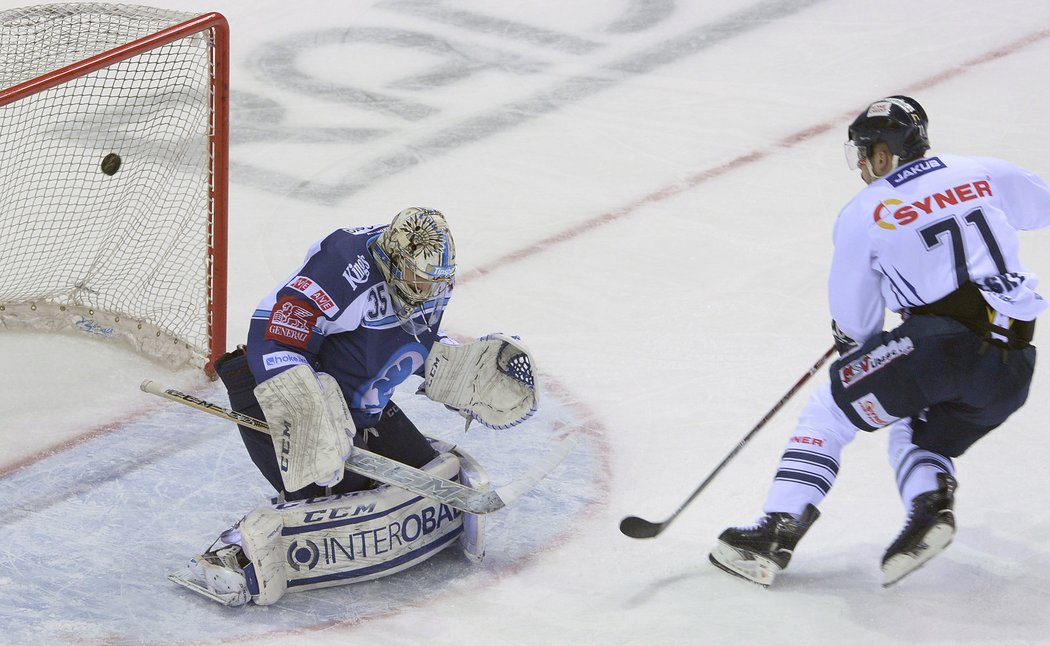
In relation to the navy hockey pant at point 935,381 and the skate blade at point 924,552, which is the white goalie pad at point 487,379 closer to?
the navy hockey pant at point 935,381

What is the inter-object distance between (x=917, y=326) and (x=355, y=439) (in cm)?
125

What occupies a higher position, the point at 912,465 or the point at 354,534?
the point at 912,465

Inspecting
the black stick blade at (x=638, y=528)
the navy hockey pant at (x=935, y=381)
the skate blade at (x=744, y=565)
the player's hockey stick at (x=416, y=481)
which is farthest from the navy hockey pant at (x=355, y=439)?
the navy hockey pant at (x=935, y=381)

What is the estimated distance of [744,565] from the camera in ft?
10.6

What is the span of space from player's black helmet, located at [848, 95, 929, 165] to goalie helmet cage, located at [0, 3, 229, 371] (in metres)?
1.83

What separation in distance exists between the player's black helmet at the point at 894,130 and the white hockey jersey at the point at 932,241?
4 centimetres

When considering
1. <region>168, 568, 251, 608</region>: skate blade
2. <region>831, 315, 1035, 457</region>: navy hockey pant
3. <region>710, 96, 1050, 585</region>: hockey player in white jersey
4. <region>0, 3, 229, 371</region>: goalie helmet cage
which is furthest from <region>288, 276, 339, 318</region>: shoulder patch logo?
<region>0, 3, 229, 371</region>: goalie helmet cage

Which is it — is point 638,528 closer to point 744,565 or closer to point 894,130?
point 744,565

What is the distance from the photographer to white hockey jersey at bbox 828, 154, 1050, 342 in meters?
3.05

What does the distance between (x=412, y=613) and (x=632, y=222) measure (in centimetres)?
230

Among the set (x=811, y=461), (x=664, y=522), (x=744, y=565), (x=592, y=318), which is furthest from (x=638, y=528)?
(x=592, y=318)

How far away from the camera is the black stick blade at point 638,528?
11.3 ft

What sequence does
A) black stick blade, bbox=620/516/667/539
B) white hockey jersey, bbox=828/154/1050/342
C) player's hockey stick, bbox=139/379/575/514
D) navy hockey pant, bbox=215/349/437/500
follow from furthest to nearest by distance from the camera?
black stick blade, bbox=620/516/667/539
navy hockey pant, bbox=215/349/437/500
player's hockey stick, bbox=139/379/575/514
white hockey jersey, bbox=828/154/1050/342

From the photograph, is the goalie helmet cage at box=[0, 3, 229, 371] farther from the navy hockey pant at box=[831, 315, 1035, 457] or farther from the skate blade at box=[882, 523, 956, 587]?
the skate blade at box=[882, 523, 956, 587]
